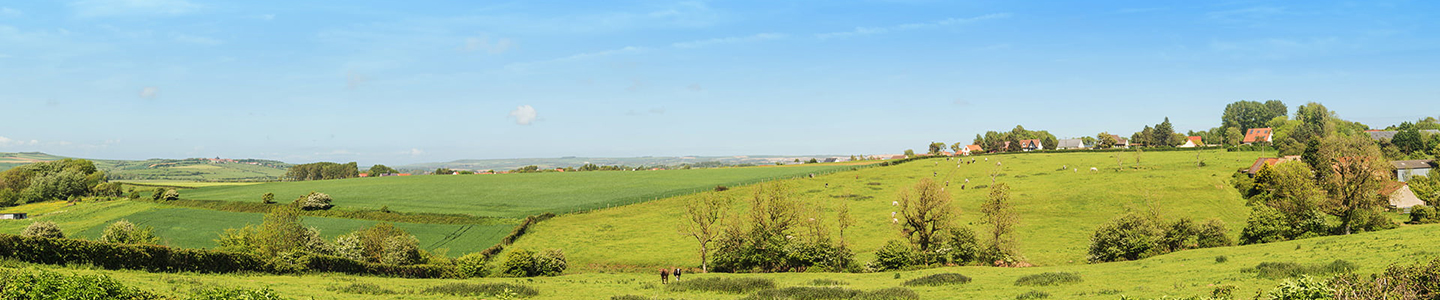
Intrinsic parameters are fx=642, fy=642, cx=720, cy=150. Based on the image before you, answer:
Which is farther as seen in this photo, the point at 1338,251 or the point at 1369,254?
the point at 1338,251

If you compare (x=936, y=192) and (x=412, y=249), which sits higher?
(x=936, y=192)

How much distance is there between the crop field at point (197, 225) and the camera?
65.9 metres

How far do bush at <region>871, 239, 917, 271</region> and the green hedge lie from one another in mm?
36436

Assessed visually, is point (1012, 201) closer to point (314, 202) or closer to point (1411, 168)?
point (1411, 168)

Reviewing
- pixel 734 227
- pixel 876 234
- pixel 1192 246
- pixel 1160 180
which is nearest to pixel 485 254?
pixel 734 227

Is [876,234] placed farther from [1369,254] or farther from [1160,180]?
[1160,180]

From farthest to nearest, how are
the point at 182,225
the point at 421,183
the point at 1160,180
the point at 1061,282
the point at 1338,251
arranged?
the point at 421,183
the point at 1160,180
the point at 182,225
the point at 1338,251
the point at 1061,282

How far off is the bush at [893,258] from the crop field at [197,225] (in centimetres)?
3769

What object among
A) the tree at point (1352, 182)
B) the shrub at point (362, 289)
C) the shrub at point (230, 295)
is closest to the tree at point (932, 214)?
the tree at point (1352, 182)

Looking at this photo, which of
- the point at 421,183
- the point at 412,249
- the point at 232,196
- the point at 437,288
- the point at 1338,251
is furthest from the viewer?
the point at 421,183

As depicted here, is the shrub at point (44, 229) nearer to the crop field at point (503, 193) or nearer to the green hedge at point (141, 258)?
the crop field at point (503, 193)

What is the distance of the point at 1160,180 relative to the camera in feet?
297

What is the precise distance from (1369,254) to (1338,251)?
4.56 meters

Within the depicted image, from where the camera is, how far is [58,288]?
53.0 ft
